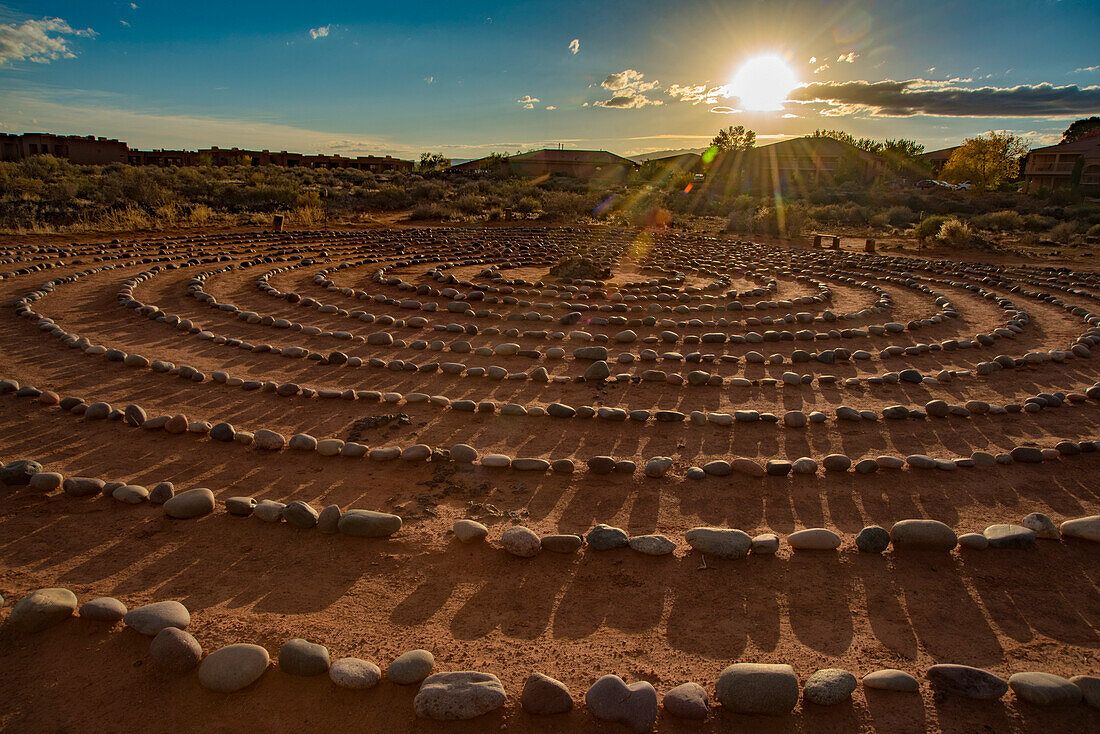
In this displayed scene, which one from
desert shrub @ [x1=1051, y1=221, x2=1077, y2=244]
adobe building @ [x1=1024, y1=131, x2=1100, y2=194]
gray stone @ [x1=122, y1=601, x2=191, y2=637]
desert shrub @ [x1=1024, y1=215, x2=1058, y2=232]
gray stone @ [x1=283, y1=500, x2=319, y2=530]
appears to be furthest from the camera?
adobe building @ [x1=1024, y1=131, x2=1100, y2=194]

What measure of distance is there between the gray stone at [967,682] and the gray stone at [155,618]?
3.59 m

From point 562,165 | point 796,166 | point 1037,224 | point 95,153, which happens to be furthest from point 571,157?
point 1037,224

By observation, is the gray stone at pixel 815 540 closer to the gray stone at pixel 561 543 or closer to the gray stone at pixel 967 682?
the gray stone at pixel 967 682

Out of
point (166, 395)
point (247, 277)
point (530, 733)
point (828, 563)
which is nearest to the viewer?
point (530, 733)

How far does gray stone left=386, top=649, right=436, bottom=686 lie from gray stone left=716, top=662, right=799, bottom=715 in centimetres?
132

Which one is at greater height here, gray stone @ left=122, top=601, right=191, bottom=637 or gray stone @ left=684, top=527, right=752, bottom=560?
gray stone @ left=122, top=601, right=191, bottom=637

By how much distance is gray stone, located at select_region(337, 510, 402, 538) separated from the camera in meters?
4.20

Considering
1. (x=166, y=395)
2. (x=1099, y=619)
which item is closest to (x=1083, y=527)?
(x=1099, y=619)

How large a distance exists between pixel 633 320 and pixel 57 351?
7.72 metres

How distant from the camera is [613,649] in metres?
3.23

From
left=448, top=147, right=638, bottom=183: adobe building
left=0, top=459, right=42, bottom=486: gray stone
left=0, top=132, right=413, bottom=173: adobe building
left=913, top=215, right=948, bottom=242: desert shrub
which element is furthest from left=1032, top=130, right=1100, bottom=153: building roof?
left=0, top=459, right=42, bottom=486: gray stone

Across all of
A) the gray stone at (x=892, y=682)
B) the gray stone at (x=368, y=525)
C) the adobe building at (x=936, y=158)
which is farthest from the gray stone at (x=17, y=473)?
the adobe building at (x=936, y=158)

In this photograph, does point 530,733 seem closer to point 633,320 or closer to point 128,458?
point 128,458

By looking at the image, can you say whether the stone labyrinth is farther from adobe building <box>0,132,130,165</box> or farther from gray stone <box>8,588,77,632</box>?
adobe building <box>0,132,130,165</box>
